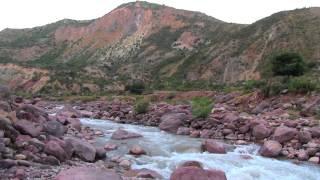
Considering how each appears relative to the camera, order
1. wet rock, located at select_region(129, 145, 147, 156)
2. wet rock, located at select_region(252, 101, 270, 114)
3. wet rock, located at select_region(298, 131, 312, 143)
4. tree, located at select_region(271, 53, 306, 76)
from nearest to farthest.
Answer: wet rock, located at select_region(129, 145, 147, 156) → wet rock, located at select_region(298, 131, 312, 143) → wet rock, located at select_region(252, 101, 270, 114) → tree, located at select_region(271, 53, 306, 76)

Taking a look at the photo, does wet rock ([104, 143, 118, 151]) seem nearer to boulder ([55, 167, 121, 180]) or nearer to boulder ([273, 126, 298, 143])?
boulder ([55, 167, 121, 180])

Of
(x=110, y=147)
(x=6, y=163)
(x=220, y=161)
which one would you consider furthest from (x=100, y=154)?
(x=220, y=161)

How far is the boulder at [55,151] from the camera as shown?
16.5 meters

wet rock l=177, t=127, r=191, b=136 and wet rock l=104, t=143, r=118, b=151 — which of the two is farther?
wet rock l=177, t=127, r=191, b=136

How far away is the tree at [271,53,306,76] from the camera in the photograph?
4325 cm

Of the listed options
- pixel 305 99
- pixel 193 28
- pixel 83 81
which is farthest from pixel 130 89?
pixel 193 28

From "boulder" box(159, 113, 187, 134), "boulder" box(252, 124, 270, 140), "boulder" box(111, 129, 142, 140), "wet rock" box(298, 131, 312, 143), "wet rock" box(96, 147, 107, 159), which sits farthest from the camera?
"boulder" box(159, 113, 187, 134)

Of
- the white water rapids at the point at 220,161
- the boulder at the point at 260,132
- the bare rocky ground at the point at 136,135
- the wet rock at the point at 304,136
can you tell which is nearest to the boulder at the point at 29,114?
the bare rocky ground at the point at 136,135

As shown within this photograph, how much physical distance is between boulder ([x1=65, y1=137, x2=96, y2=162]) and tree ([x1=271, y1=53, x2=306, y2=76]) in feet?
94.5

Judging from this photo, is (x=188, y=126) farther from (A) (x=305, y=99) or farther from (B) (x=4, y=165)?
(B) (x=4, y=165)

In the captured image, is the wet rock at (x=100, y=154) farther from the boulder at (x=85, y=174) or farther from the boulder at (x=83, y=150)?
the boulder at (x=85, y=174)

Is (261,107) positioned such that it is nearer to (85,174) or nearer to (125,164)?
(125,164)

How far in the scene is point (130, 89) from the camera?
64062mm

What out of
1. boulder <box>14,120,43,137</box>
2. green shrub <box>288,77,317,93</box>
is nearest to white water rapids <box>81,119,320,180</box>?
boulder <box>14,120,43,137</box>
